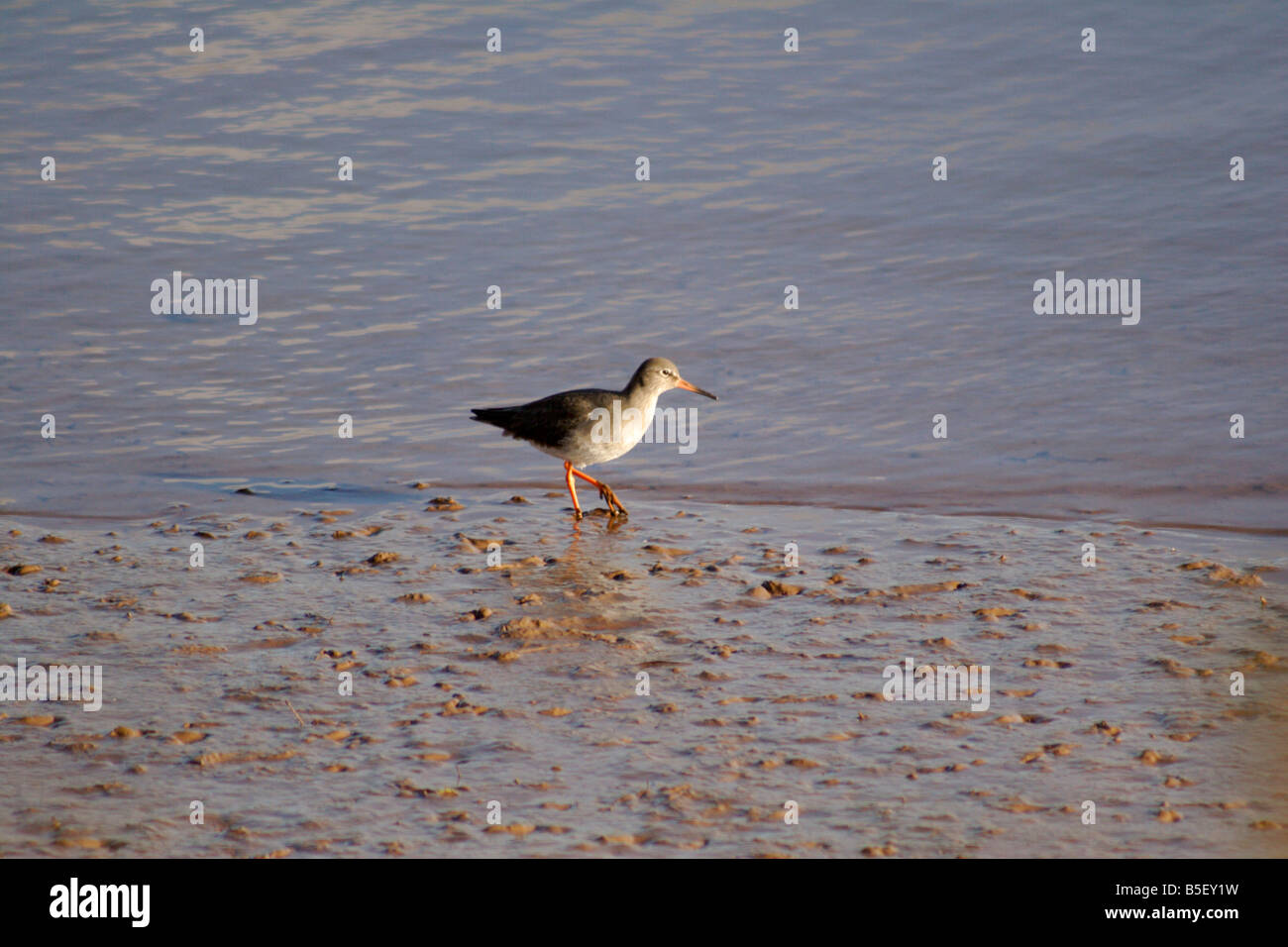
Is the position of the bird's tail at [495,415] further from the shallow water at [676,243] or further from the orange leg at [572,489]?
the orange leg at [572,489]

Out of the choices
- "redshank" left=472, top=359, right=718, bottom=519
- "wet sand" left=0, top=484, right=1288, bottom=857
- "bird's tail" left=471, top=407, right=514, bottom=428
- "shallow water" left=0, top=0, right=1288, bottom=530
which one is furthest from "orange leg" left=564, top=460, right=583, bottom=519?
"shallow water" left=0, top=0, right=1288, bottom=530

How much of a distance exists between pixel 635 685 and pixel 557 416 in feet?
10.6

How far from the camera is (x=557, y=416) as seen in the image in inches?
364

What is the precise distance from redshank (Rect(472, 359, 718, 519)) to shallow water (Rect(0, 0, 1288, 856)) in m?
0.41

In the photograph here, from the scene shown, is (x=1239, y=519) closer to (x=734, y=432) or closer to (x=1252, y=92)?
(x=734, y=432)

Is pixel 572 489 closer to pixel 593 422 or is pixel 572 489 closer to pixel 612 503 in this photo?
pixel 612 503

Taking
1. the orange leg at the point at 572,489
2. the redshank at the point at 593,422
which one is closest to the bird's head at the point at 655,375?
the redshank at the point at 593,422

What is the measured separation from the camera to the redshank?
30.0ft

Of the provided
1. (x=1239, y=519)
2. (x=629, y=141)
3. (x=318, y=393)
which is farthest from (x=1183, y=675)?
(x=629, y=141)

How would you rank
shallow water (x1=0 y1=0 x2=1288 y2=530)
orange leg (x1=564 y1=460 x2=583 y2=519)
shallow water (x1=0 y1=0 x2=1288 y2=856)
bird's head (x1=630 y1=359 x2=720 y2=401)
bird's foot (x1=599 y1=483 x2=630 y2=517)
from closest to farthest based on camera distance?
shallow water (x1=0 y1=0 x2=1288 y2=856) < bird's foot (x1=599 y1=483 x2=630 y2=517) < orange leg (x1=564 y1=460 x2=583 y2=519) < bird's head (x1=630 y1=359 x2=720 y2=401) < shallow water (x1=0 y1=0 x2=1288 y2=530)

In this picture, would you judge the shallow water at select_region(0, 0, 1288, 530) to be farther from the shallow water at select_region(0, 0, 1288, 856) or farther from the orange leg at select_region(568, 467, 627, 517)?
the orange leg at select_region(568, 467, 627, 517)

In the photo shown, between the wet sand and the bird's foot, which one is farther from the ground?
the bird's foot

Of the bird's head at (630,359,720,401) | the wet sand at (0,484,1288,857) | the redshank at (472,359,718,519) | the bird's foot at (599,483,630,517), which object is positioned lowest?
the wet sand at (0,484,1288,857)

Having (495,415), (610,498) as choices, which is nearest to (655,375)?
(610,498)
